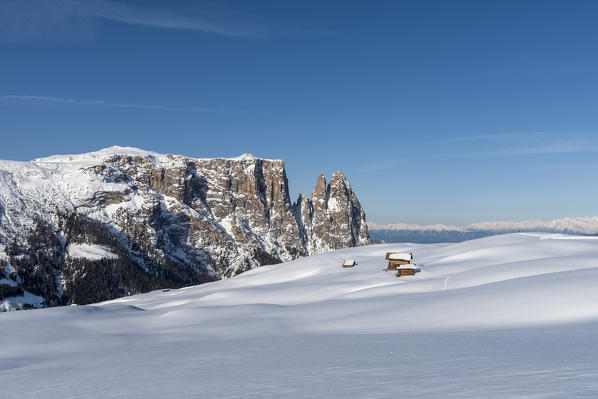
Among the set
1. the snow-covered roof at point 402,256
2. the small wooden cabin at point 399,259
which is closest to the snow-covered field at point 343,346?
the small wooden cabin at point 399,259

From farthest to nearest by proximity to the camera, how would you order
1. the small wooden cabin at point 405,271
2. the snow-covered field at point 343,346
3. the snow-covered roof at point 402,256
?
the snow-covered roof at point 402,256 < the small wooden cabin at point 405,271 < the snow-covered field at point 343,346

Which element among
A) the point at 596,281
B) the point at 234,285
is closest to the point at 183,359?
the point at 596,281

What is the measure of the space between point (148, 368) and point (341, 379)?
Answer: 6962 mm

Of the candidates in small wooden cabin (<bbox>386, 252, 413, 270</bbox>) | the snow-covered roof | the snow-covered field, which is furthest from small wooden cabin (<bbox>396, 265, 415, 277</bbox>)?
the snow-covered field

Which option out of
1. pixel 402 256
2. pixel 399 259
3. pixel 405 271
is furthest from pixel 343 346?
pixel 402 256

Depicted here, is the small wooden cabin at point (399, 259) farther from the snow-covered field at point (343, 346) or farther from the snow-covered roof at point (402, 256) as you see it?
the snow-covered field at point (343, 346)

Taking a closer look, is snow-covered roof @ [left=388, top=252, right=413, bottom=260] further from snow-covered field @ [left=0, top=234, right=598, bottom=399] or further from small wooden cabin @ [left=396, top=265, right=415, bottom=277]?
snow-covered field @ [left=0, top=234, right=598, bottom=399]

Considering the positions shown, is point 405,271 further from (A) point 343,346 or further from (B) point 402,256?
(A) point 343,346

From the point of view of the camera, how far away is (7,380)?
1336 centimetres

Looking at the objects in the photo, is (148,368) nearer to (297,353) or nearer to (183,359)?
(183,359)

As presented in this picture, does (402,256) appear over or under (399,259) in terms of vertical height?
over

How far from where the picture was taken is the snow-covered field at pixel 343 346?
8852mm

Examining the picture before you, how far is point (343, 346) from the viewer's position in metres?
15.0

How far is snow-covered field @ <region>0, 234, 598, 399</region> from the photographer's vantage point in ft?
29.0
